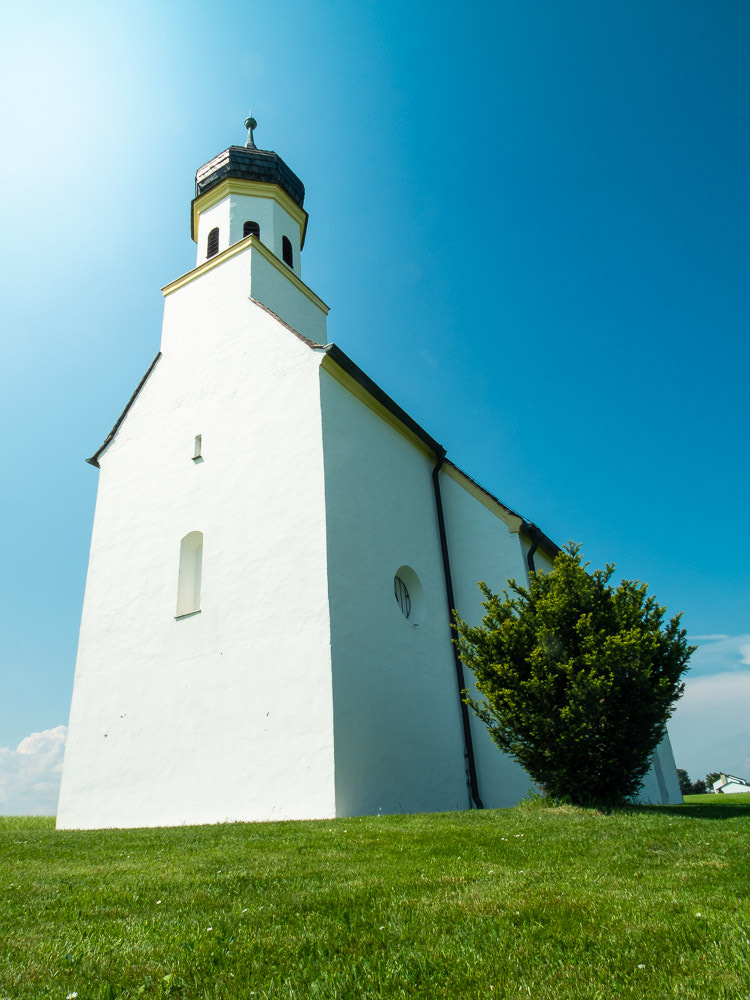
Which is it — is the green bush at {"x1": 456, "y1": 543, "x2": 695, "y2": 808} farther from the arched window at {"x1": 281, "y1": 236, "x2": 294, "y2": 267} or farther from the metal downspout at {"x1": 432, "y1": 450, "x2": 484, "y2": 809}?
the arched window at {"x1": 281, "y1": 236, "x2": 294, "y2": 267}

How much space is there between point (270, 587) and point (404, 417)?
5135 millimetres

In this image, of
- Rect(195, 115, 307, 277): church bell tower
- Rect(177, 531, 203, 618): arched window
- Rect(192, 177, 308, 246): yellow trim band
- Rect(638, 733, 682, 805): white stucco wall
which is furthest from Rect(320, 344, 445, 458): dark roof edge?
Rect(638, 733, 682, 805): white stucco wall

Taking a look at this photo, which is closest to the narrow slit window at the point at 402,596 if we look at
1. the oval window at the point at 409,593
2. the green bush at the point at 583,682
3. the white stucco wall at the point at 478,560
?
the oval window at the point at 409,593

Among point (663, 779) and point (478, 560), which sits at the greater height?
point (478, 560)

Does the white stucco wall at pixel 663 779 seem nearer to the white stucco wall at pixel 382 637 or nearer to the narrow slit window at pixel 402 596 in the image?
the white stucco wall at pixel 382 637

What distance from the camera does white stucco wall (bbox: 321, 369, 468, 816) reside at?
974cm

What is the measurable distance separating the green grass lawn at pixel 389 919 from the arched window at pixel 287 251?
14.8 m

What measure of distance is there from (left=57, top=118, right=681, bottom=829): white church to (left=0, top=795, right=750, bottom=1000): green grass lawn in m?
3.79

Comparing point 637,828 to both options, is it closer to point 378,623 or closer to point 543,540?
point 378,623

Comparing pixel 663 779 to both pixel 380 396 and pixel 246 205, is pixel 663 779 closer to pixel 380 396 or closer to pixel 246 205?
pixel 380 396

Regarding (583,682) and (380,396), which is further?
(380,396)

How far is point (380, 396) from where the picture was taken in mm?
13336

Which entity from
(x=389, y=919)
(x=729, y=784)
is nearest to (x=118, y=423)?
(x=389, y=919)

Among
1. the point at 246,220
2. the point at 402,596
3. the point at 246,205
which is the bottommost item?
the point at 402,596
